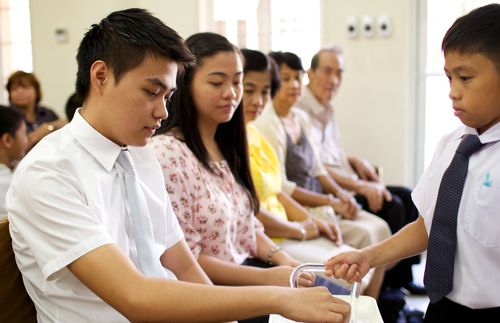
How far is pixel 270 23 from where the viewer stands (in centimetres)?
476

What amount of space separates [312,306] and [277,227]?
4.18 ft

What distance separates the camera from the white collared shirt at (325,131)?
3.52 meters

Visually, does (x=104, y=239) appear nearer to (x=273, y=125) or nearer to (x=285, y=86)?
(x=273, y=125)

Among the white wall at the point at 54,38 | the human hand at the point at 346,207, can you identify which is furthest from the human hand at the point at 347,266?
the white wall at the point at 54,38

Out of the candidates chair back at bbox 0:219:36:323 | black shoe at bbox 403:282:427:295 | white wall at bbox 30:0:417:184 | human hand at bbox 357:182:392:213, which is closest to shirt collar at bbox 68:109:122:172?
chair back at bbox 0:219:36:323

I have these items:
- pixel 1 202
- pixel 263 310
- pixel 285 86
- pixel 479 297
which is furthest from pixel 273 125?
pixel 263 310

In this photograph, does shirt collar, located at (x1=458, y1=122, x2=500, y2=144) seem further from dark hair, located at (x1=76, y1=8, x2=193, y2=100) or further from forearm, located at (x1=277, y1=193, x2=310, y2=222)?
forearm, located at (x1=277, y1=193, x2=310, y2=222)

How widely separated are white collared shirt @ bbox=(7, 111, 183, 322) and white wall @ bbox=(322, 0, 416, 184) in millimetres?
3411

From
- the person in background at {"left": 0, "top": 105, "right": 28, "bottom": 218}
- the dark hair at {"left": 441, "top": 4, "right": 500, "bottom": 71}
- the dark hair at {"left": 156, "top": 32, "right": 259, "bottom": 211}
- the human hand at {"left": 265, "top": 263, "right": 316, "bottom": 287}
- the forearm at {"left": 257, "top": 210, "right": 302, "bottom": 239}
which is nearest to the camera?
the dark hair at {"left": 441, "top": 4, "right": 500, "bottom": 71}

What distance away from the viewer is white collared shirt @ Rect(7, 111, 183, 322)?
3.63 feet

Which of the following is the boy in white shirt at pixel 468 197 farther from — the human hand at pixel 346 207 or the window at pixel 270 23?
the window at pixel 270 23

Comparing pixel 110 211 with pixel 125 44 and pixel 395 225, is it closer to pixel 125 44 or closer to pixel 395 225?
pixel 125 44

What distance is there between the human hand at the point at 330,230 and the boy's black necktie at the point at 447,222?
3.54 feet

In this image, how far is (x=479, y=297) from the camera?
4.58ft
